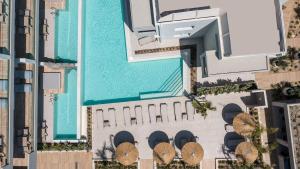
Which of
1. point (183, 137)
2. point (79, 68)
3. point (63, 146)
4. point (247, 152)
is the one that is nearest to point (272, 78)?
point (247, 152)

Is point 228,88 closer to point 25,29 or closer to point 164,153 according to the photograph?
point 164,153

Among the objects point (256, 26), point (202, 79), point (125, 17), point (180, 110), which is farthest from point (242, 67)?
point (125, 17)

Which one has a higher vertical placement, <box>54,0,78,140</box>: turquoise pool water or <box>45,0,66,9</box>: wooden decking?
<box>45,0,66,9</box>: wooden decking

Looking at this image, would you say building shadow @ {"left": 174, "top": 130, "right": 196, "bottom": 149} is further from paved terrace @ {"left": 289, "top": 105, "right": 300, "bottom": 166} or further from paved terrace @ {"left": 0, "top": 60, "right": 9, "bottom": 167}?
paved terrace @ {"left": 0, "top": 60, "right": 9, "bottom": 167}

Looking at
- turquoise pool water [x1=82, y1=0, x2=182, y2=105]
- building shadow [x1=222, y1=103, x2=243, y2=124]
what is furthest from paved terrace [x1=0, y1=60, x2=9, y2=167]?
building shadow [x1=222, y1=103, x2=243, y2=124]

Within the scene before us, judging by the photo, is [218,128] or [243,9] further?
[218,128]

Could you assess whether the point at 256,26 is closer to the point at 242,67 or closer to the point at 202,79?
the point at 242,67
